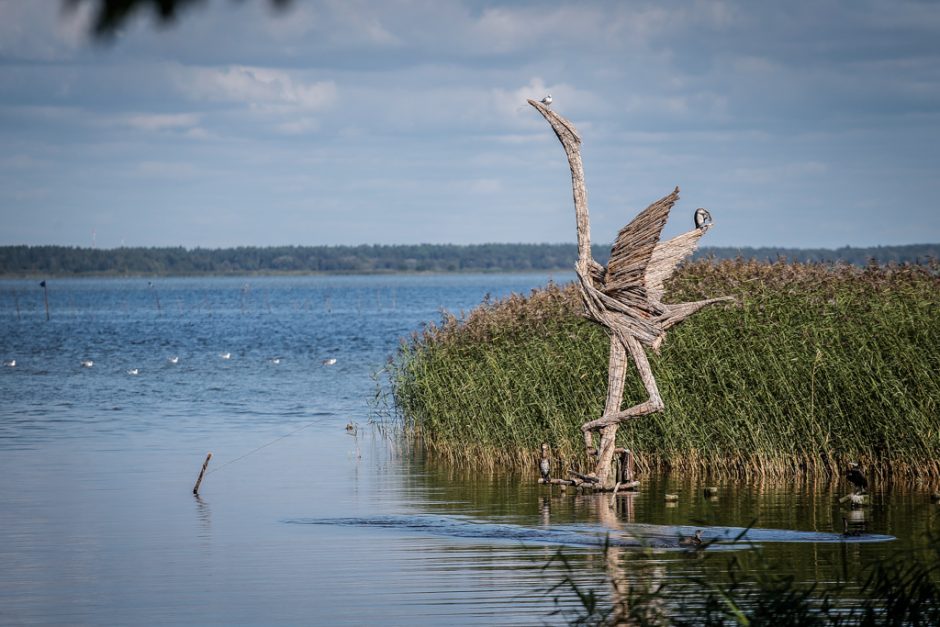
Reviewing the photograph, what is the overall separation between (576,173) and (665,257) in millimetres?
1280

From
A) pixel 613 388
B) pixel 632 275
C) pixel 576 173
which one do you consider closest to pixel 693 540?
pixel 613 388

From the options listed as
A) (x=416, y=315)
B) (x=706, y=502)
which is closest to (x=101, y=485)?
(x=706, y=502)

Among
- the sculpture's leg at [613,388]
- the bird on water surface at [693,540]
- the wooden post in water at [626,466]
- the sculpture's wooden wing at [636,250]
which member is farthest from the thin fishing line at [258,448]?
the bird on water surface at [693,540]

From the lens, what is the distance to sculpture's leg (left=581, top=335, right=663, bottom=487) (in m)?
12.8

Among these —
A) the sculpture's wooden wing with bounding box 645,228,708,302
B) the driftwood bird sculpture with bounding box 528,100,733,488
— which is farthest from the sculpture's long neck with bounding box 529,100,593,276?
the sculpture's wooden wing with bounding box 645,228,708,302

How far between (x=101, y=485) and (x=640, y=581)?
31.7 ft

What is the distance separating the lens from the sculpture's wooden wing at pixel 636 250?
488 inches

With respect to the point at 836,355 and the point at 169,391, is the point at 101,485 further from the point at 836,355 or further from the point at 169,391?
the point at 169,391

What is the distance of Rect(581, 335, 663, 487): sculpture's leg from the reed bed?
10.5ft

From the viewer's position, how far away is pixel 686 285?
64.4ft

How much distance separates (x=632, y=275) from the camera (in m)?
12.7

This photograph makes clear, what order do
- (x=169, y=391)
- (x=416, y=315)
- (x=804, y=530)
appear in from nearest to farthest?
(x=804, y=530)
(x=169, y=391)
(x=416, y=315)

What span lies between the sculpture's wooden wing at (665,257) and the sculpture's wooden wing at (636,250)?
10 centimetres

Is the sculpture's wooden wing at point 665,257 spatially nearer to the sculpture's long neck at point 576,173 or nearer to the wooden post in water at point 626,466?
the sculpture's long neck at point 576,173
